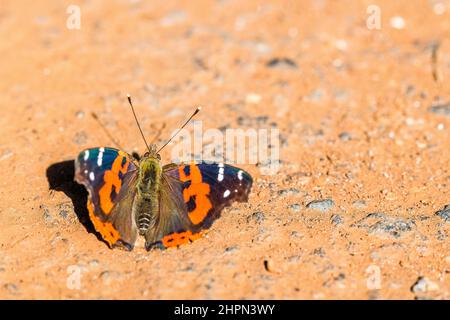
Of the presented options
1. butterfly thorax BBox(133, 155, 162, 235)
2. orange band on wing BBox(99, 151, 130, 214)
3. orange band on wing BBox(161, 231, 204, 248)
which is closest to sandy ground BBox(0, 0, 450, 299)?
orange band on wing BBox(161, 231, 204, 248)

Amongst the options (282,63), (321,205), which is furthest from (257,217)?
(282,63)

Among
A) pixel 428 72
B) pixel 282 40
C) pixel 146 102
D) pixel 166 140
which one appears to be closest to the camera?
pixel 166 140

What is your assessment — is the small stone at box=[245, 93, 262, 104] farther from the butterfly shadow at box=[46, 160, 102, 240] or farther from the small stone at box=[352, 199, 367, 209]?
the butterfly shadow at box=[46, 160, 102, 240]

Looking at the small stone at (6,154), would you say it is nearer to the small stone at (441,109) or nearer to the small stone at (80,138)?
the small stone at (80,138)

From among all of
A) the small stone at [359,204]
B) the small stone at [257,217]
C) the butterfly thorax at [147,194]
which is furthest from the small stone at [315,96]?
the butterfly thorax at [147,194]
